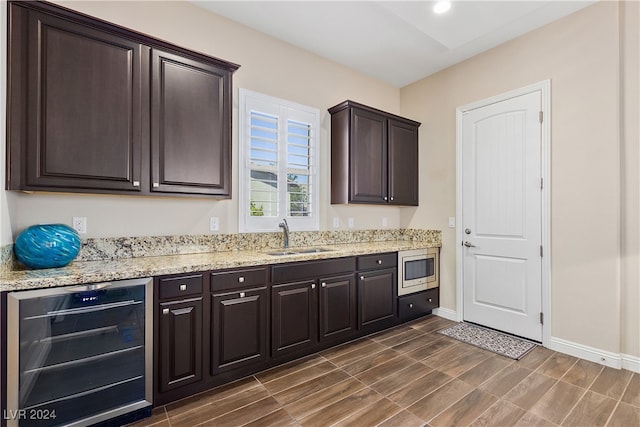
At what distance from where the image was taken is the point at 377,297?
3.18m

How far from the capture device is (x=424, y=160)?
4062mm

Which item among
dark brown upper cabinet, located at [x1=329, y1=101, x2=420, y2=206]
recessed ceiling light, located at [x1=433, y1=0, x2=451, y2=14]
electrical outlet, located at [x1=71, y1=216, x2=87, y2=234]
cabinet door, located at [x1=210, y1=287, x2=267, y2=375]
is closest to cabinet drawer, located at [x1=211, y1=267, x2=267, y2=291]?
cabinet door, located at [x1=210, y1=287, x2=267, y2=375]

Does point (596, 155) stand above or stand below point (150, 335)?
above

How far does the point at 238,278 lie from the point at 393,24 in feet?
9.11

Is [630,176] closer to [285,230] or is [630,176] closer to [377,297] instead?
[377,297]

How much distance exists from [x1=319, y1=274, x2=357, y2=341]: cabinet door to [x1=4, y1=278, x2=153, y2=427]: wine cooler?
1.39 m

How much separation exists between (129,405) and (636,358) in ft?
12.3

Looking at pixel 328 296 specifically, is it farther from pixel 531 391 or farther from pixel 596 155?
pixel 596 155

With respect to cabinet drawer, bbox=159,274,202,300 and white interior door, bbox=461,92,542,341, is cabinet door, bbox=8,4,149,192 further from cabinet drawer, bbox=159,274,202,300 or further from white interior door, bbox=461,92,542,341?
white interior door, bbox=461,92,542,341

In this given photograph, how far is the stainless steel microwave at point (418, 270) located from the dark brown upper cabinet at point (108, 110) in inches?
83.3

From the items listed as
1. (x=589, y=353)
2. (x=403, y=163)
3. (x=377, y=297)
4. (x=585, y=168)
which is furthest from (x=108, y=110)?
(x=589, y=353)

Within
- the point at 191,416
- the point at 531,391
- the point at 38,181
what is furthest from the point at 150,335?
the point at 531,391

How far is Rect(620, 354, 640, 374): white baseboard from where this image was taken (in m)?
2.43

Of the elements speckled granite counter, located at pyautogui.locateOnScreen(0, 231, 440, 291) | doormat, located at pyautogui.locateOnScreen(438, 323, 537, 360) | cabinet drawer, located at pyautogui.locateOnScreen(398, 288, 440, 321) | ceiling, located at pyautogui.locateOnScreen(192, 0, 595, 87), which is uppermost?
ceiling, located at pyautogui.locateOnScreen(192, 0, 595, 87)
